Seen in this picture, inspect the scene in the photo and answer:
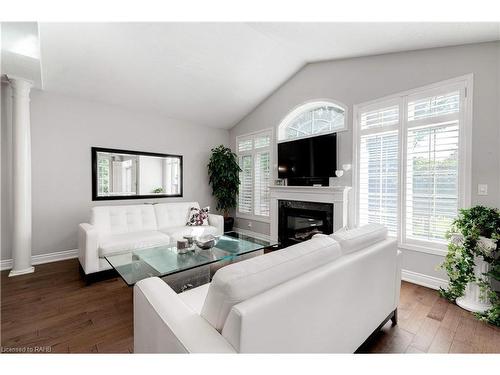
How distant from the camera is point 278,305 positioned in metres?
0.96

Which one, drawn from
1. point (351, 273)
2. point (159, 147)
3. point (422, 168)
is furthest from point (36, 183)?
point (422, 168)

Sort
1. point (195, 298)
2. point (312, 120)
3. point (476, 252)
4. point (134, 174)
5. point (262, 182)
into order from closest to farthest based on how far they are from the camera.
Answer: point (195, 298), point (476, 252), point (312, 120), point (134, 174), point (262, 182)

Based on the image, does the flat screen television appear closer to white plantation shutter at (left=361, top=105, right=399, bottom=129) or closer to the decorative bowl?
white plantation shutter at (left=361, top=105, right=399, bottom=129)

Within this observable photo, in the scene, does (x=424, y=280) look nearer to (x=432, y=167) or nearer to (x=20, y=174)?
(x=432, y=167)

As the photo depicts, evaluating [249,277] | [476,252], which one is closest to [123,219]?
[249,277]

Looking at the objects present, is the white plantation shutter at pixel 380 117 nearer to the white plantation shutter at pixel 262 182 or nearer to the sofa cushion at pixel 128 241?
the white plantation shutter at pixel 262 182

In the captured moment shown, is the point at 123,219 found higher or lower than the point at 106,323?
higher

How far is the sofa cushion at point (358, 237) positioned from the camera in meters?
1.52

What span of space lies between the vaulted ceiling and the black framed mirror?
0.91 m

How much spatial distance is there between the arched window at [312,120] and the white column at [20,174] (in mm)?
3811

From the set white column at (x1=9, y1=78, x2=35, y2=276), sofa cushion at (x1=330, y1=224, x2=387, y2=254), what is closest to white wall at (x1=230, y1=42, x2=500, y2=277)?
sofa cushion at (x1=330, y1=224, x2=387, y2=254)

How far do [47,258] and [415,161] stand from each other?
5271mm
